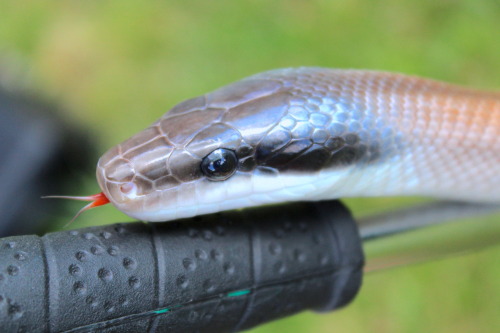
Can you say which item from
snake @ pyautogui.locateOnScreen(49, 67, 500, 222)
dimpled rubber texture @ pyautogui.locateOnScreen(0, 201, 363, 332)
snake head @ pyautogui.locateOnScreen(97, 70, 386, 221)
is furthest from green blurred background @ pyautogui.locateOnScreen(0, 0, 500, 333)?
dimpled rubber texture @ pyautogui.locateOnScreen(0, 201, 363, 332)

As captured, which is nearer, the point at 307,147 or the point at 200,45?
the point at 307,147

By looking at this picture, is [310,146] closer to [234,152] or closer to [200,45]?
[234,152]

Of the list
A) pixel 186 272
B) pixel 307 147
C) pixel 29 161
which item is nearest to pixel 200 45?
pixel 29 161

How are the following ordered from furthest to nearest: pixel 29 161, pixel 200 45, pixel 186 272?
1. pixel 200 45
2. pixel 29 161
3. pixel 186 272

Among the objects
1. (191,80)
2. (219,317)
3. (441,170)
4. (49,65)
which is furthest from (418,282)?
(49,65)

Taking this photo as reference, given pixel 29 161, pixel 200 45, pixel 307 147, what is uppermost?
pixel 200 45

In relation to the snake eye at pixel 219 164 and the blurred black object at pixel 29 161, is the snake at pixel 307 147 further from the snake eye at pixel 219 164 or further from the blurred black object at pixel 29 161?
the blurred black object at pixel 29 161

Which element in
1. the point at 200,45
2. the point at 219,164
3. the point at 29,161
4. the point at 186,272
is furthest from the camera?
the point at 200,45

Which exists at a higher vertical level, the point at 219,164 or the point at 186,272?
the point at 219,164
